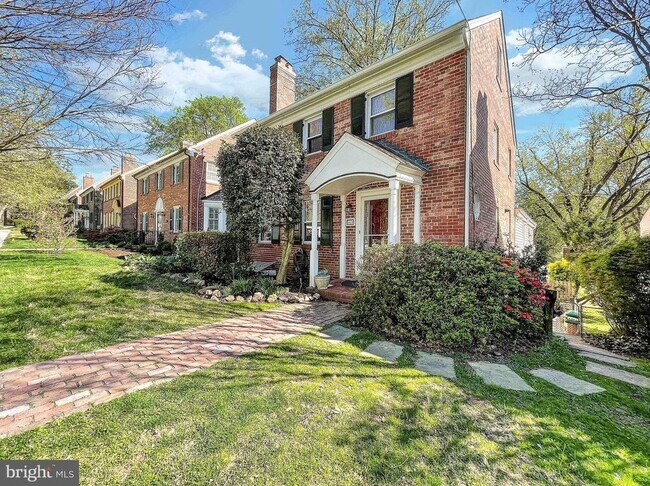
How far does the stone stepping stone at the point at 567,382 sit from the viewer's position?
10.8 ft

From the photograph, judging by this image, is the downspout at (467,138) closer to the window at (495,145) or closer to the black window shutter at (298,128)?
the window at (495,145)

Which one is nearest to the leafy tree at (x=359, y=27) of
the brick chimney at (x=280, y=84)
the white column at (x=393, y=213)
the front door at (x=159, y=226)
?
the brick chimney at (x=280, y=84)

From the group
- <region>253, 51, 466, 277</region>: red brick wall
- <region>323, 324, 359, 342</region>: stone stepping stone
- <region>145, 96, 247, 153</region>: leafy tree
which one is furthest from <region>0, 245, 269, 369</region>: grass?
<region>145, 96, 247, 153</region>: leafy tree

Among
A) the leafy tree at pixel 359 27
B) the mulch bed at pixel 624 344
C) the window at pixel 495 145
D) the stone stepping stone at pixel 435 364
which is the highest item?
the leafy tree at pixel 359 27

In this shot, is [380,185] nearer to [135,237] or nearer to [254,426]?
[254,426]

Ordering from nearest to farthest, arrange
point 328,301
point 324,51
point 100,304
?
1. point 100,304
2. point 328,301
3. point 324,51

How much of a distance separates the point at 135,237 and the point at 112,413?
75.6 ft

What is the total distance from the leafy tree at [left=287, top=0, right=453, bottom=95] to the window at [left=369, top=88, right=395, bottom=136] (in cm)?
953

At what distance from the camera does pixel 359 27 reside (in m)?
15.7

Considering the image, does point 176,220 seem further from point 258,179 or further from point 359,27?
point 359,27

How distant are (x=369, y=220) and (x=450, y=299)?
409cm

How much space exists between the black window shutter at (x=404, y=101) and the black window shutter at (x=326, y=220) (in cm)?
282

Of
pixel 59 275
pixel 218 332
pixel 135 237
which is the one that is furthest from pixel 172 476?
pixel 135 237

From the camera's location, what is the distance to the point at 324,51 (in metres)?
16.7
